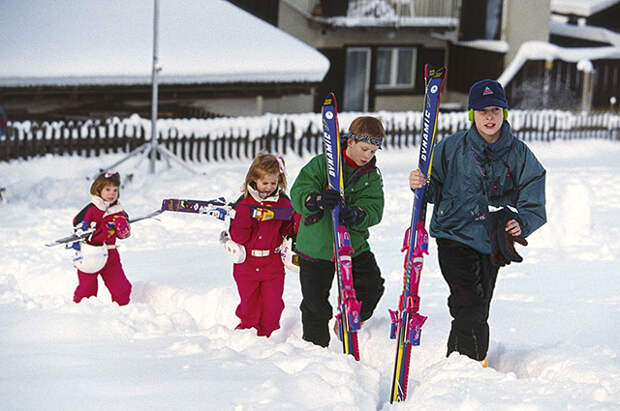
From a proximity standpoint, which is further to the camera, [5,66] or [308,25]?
[308,25]

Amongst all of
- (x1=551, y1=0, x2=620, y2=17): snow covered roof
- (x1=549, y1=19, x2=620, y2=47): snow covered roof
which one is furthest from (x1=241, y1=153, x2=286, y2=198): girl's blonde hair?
(x1=551, y1=0, x2=620, y2=17): snow covered roof

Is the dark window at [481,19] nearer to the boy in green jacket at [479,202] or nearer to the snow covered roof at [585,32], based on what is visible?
the snow covered roof at [585,32]

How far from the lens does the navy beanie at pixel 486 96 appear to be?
5.31 meters

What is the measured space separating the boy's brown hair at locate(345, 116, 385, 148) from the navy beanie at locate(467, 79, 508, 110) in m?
0.58

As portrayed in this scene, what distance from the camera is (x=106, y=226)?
682 centimetres

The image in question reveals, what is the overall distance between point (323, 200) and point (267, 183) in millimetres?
771

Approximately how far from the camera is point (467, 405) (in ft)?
15.2

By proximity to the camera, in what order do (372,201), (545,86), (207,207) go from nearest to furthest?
(372,201) < (207,207) < (545,86)

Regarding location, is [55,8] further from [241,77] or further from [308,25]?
[308,25]

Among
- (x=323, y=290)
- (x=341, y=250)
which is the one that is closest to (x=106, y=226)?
(x=323, y=290)

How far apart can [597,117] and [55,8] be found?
38.5ft

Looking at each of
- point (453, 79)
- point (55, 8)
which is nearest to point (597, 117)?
point (453, 79)

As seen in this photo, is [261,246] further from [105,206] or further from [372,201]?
[105,206]

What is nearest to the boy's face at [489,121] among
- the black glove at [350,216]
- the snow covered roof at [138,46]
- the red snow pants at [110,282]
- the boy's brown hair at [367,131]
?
the boy's brown hair at [367,131]
